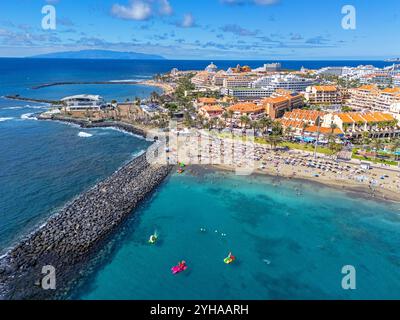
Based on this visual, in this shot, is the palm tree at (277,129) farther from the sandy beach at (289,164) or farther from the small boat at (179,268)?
the small boat at (179,268)

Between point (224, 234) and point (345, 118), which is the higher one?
point (345, 118)

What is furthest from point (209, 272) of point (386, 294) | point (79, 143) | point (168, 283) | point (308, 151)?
point (79, 143)

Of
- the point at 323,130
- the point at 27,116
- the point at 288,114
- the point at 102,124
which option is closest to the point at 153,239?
the point at 323,130

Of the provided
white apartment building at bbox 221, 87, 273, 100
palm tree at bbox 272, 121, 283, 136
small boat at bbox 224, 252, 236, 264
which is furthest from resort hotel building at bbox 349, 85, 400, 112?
small boat at bbox 224, 252, 236, 264

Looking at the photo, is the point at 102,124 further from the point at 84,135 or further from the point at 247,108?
the point at 247,108

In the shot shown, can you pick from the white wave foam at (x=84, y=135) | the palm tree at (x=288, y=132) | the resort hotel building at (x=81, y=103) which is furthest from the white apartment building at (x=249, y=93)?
the white wave foam at (x=84, y=135)

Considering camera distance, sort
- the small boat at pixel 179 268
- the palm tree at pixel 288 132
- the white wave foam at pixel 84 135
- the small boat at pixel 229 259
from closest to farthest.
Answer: the small boat at pixel 179 268, the small boat at pixel 229 259, the palm tree at pixel 288 132, the white wave foam at pixel 84 135
